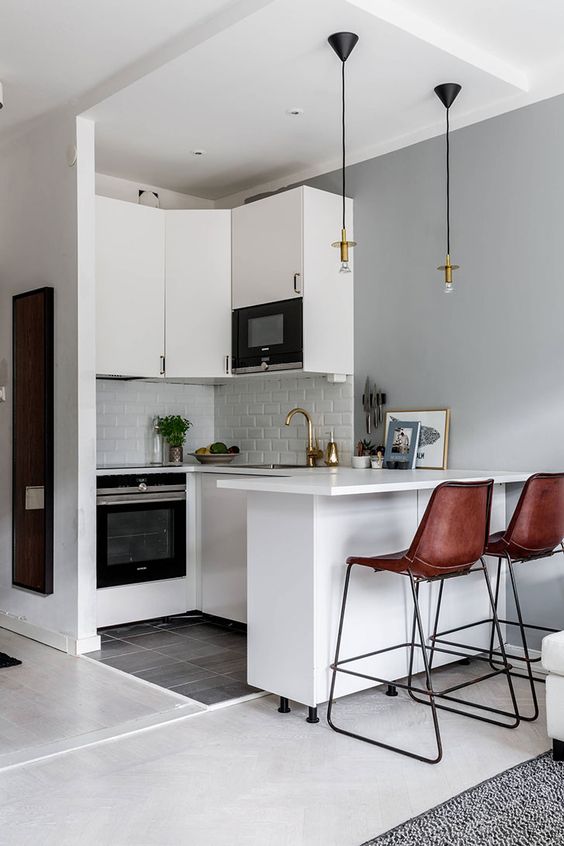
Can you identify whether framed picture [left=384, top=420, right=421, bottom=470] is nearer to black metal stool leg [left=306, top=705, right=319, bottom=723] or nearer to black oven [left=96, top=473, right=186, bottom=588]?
black oven [left=96, top=473, right=186, bottom=588]

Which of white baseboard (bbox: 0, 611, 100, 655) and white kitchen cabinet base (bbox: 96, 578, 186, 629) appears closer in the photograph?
white baseboard (bbox: 0, 611, 100, 655)

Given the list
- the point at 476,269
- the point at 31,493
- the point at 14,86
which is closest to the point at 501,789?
the point at 476,269

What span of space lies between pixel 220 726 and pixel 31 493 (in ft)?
6.54

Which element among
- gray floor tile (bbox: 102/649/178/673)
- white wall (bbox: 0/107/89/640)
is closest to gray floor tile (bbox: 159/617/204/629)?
gray floor tile (bbox: 102/649/178/673)

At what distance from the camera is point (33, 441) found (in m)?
4.57

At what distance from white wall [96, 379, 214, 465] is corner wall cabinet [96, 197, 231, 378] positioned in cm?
44

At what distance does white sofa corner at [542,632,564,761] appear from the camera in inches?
111

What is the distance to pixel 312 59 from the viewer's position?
143 inches

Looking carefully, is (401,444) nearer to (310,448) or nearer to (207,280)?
(310,448)

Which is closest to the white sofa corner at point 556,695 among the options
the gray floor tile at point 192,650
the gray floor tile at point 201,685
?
the gray floor tile at point 201,685

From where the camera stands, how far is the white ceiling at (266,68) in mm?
3350

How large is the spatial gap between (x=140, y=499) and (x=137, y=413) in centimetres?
85

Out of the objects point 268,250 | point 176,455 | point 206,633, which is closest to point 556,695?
point 206,633

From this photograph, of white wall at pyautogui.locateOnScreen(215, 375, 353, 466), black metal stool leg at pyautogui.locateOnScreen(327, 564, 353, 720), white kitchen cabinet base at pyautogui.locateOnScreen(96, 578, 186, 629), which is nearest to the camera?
black metal stool leg at pyautogui.locateOnScreen(327, 564, 353, 720)
